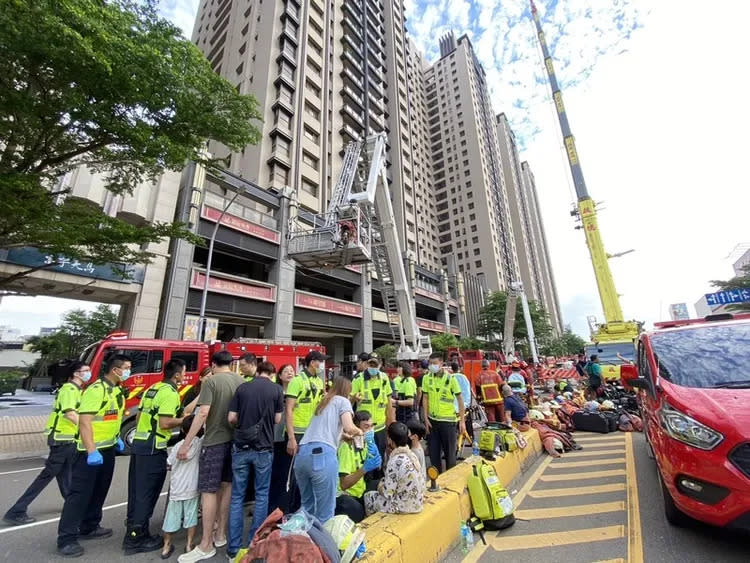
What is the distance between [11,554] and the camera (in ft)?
11.6

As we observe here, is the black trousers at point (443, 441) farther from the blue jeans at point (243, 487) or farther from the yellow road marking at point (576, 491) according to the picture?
the blue jeans at point (243, 487)

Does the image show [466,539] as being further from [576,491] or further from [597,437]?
[597,437]

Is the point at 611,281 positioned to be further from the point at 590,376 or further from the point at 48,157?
the point at 48,157

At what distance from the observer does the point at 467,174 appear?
69812 mm

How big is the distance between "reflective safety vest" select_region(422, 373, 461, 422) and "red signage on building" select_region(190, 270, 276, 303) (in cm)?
1431

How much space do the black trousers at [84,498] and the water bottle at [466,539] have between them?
4072mm

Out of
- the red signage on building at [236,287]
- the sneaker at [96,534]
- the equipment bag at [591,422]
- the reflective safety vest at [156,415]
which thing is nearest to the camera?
the reflective safety vest at [156,415]

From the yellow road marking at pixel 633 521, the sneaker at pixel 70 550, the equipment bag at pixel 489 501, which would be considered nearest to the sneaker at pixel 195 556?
the sneaker at pixel 70 550

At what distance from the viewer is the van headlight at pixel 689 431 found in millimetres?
2826

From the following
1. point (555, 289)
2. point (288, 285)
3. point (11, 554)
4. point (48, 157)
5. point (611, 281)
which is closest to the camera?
point (11, 554)

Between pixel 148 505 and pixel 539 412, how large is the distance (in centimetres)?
838

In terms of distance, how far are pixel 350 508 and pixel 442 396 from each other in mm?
2591

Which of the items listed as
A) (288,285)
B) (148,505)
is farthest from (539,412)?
(288,285)

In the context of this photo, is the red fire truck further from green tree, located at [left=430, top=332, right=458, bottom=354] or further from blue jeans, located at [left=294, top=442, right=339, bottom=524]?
green tree, located at [left=430, top=332, right=458, bottom=354]
